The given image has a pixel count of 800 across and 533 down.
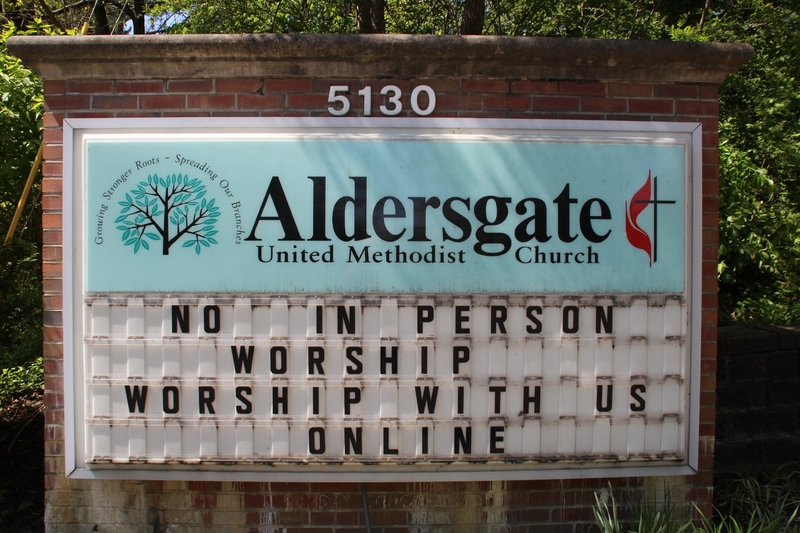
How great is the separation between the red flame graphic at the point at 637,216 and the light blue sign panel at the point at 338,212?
167 millimetres

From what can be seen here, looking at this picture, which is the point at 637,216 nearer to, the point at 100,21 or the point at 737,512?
the point at 737,512

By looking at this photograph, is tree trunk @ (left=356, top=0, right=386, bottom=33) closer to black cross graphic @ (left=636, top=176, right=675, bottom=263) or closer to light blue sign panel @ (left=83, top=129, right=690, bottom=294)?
light blue sign panel @ (left=83, top=129, right=690, bottom=294)

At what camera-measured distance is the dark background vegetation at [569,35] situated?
4.37 m

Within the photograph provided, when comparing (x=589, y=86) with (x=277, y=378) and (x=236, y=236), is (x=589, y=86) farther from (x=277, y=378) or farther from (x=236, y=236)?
(x=277, y=378)

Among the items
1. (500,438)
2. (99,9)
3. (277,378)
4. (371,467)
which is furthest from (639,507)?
(99,9)

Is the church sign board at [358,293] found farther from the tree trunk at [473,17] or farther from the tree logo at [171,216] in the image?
the tree trunk at [473,17]

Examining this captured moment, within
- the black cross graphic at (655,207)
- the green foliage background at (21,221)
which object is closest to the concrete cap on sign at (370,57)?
the black cross graphic at (655,207)

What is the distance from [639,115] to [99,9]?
11575 mm

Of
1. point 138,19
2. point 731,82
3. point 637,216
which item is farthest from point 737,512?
point 138,19

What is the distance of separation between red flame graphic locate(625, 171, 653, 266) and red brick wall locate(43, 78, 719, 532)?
433 millimetres

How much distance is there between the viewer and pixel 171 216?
11.0 ft

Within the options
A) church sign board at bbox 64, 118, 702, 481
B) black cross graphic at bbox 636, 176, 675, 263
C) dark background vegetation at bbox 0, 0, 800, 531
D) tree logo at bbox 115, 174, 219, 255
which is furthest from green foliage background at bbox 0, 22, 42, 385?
black cross graphic at bbox 636, 176, 675, 263

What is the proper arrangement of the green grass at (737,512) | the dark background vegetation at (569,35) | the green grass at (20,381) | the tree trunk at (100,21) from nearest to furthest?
the green grass at (737,512), the dark background vegetation at (569,35), the green grass at (20,381), the tree trunk at (100,21)

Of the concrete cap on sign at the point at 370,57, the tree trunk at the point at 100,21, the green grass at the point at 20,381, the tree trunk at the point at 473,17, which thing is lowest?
the green grass at the point at 20,381
